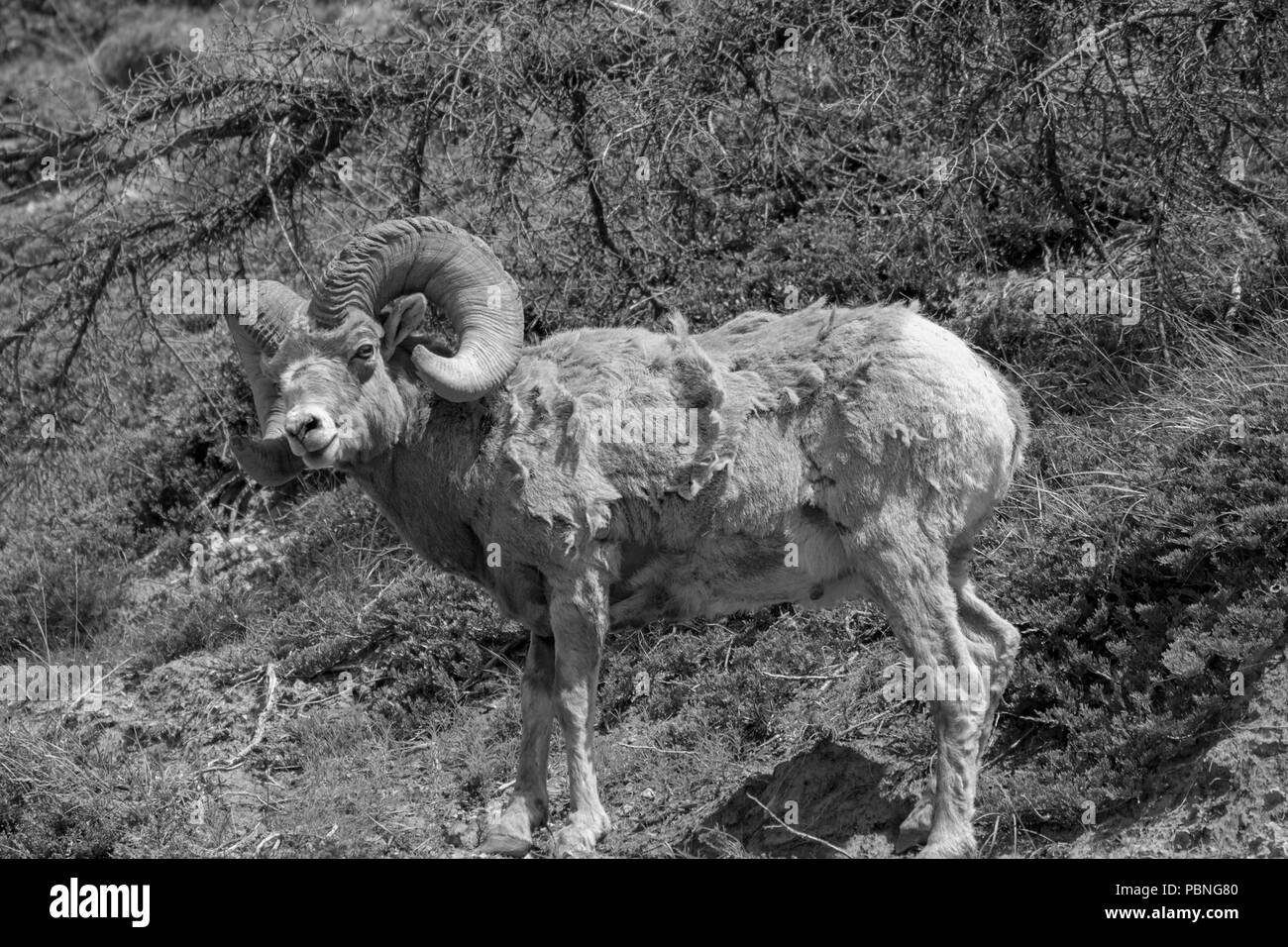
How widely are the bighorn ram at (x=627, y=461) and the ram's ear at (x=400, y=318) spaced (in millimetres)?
11

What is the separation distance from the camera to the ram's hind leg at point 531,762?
24.3 feet

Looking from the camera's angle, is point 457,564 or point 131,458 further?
point 131,458

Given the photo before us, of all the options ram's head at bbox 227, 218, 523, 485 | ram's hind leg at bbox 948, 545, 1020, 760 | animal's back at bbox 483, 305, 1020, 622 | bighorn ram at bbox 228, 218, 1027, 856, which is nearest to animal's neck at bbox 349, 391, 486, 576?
bighorn ram at bbox 228, 218, 1027, 856

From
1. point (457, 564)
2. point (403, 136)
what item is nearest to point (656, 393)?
point (457, 564)

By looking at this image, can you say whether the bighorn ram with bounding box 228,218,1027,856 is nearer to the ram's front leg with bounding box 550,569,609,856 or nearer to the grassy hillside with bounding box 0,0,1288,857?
the ram's front leg with bounding box 550,569,609,856

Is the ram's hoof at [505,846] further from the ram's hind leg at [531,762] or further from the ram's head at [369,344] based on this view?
the ram's head at [369,344]

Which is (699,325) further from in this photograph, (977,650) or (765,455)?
(977,650)

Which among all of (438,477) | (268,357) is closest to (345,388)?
(268,357)

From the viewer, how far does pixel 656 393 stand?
7.57 metres

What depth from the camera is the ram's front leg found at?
733cm
